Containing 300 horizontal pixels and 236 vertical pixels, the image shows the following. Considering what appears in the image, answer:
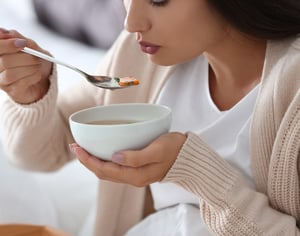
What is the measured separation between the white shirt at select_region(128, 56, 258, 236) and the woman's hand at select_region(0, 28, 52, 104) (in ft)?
0.66

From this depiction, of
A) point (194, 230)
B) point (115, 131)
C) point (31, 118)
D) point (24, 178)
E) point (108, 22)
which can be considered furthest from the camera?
point (108, 22)

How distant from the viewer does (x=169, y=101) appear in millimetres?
1088

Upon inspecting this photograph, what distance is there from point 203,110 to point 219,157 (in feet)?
0.67

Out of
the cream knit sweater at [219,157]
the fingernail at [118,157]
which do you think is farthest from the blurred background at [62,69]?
the fingernail at [118,157]

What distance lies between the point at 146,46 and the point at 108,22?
1042 mm

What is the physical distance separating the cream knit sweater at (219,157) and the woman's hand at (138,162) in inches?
1.0

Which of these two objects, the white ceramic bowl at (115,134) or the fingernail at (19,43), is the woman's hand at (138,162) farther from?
the fingernail at (19,43)

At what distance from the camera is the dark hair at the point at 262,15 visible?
89 centimetres

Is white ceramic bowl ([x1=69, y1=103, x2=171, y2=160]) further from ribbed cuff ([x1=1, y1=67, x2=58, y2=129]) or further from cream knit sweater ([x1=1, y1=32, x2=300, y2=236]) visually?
ribbed cuff ([x1=1, y1=67, x2=58, y2=129])

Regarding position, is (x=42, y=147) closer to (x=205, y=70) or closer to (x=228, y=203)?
(x=205, y=70)

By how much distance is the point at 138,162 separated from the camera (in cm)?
73

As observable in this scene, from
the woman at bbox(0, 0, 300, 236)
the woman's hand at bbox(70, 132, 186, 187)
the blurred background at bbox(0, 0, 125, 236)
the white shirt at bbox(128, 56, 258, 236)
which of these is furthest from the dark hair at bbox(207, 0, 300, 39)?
the blurred background at bbox(0, 0, 125, 236)

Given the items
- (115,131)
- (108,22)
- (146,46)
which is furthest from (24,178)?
(108,22)

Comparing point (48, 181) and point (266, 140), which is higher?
point (266, 140)
